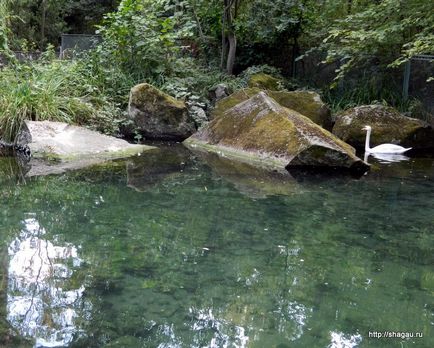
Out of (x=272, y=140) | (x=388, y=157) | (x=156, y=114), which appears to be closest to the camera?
(x=272, y=140)

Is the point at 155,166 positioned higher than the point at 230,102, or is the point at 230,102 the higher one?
the point at 230,102

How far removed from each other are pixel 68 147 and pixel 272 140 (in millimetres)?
2772

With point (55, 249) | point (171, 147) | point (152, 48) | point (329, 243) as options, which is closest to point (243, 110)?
point (171, 147)

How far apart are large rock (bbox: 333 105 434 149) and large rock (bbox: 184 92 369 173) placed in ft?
7.28

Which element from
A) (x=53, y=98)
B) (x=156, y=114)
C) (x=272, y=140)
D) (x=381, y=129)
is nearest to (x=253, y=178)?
(x=272, y=140)

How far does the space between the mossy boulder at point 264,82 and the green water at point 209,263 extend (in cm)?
525

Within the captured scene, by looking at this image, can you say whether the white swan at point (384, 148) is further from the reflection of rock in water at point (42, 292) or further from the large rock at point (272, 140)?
the reflection of rock in water at point (42, 292)

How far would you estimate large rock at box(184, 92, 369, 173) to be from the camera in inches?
271

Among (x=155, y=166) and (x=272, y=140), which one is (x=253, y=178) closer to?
(x=272, y=140)

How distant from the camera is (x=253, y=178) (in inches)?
247

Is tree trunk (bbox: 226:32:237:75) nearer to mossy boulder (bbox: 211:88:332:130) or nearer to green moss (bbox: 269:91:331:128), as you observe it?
mossy boulder (bbox: 211:88:332:130)

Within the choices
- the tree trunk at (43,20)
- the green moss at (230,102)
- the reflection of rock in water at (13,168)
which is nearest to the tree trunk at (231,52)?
the green moss at (230,102)

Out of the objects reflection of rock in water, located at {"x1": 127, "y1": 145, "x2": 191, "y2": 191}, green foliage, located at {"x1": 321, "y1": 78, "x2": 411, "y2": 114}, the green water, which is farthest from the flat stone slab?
green foliage, located at {"x1": 321, "y1": 78, "x2": 411, "y2": 114}

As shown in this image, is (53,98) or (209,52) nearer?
(53,98)
